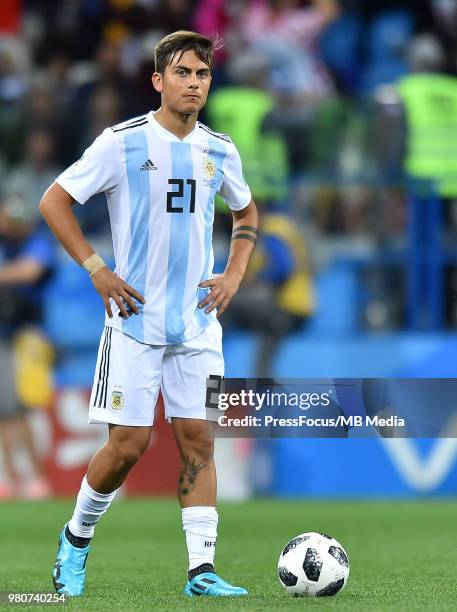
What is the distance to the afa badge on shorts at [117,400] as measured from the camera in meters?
5.42

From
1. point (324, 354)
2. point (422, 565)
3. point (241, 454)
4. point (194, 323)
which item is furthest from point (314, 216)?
point (194, 323)

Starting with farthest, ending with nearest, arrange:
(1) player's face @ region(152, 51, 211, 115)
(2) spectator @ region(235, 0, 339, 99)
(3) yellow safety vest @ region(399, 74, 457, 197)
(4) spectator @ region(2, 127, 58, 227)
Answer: (2) spectator @ region(235, 0, 339, 99)
(4) spectator @ region(2, 127, 58, 227)
(3) yellow safety vest @ region(399, 74, 457, 197)
(1) player's face @ region(152, 51, 211, 115)

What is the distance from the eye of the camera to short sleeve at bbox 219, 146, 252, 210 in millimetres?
5652

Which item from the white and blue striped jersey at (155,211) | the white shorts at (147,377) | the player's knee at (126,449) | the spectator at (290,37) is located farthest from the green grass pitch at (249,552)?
the spectator at (290,37)

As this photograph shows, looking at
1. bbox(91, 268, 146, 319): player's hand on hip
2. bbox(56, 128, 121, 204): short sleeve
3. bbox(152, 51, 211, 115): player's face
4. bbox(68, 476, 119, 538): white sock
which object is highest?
bbox(152, 51, 211, 115): player's face

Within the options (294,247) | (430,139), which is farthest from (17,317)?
(430,139)

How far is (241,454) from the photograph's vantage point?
1123 centimetres

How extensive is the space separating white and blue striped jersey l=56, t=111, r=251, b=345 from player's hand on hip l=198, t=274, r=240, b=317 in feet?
0.14

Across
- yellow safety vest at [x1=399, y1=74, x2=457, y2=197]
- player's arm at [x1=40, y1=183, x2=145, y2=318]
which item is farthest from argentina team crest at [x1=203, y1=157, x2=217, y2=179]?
yellow safety vest at [x1=399, y1=74, x2=457, y2=197]

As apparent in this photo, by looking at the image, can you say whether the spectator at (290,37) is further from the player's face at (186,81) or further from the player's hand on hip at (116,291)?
the player's hand on hip at (116,291)

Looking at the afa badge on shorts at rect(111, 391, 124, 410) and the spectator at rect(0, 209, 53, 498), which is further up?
the spectator at rect(0, 209, 53, 498)

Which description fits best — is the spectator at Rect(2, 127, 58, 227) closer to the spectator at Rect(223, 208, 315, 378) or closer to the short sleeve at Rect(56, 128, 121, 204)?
the spectator at Rect(223, 208, 315, 378)

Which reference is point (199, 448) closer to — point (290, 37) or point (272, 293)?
point (272, 293)

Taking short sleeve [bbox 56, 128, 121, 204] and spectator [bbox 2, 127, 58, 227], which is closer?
short sleeve [bbox 56, 128, 121, 204]
